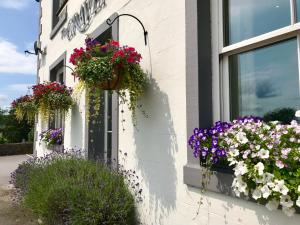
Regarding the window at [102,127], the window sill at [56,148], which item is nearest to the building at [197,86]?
the window at [102,127]

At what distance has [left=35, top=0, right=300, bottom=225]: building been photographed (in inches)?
93.4

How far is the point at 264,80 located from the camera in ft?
8.20

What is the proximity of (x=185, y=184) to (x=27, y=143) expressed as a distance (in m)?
15.6

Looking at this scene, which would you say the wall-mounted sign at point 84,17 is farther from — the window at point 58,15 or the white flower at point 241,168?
the white flower at point 241,168

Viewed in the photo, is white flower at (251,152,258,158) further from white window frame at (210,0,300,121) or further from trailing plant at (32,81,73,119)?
trailing plant at (32,81,73,119)

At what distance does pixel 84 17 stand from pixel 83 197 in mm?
3731

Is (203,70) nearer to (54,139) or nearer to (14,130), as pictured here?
(54,139)

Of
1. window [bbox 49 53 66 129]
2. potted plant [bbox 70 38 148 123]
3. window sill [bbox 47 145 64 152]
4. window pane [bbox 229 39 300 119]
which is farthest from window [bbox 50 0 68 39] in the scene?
window pane [bbox 229 39 300 119]

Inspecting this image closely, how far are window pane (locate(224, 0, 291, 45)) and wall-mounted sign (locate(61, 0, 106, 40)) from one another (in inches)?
112

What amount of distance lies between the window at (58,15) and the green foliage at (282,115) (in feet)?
19.9

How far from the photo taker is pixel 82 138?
5.82m

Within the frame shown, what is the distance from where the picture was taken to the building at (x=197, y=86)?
237cm

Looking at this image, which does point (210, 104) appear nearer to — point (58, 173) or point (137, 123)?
point (137, 123)

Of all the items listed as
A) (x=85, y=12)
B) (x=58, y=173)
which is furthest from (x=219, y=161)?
(x=85, y=12)
